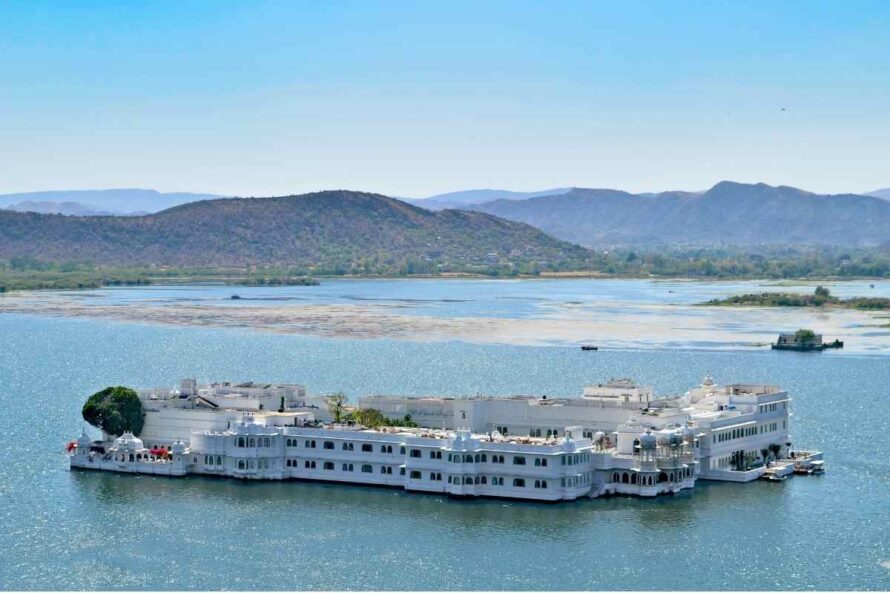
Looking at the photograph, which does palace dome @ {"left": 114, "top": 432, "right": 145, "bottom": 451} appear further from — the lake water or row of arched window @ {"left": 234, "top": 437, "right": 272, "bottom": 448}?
row of arched window @ {"left": 234, "top": 437, "right": 272, "bottom": 448}

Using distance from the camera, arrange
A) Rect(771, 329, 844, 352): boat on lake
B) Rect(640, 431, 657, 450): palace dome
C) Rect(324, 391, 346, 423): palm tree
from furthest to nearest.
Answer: Rect(771, 329, 844, 352): boat on lake
Rect(324, 391, 346, 423): palm tree
Rect(640, 431, 657, 450): palace dome

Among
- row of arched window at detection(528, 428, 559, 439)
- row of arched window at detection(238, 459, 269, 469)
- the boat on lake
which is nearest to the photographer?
row of arched window at detection(238, 459, 269, 469)

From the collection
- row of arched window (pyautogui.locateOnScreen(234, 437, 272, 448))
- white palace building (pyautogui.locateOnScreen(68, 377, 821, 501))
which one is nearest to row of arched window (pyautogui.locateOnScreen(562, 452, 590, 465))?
white palace building (pyautogui.locateOnScreen(68, 377, 821, 501))

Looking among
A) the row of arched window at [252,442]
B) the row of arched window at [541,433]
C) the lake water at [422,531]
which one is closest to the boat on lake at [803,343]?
the lake water at [422,531]

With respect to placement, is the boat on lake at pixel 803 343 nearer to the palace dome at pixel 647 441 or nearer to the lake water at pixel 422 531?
the lake water at pixel 422 531

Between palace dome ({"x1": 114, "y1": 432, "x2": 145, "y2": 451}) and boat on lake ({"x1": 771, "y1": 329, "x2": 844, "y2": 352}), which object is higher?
boat on lake ({"x1": 771, "y1": 329, "x2": 844, "y2": 352})
